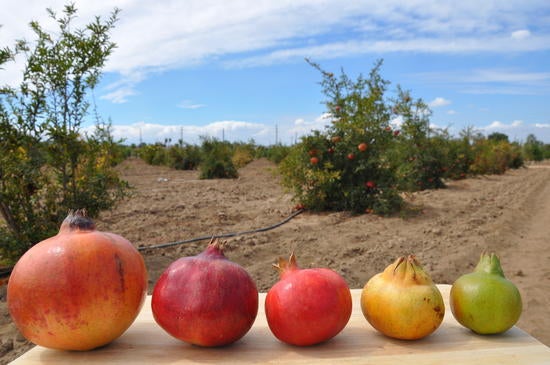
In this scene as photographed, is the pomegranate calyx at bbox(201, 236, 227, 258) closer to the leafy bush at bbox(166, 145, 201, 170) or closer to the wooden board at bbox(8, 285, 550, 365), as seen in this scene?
the wooden board at bbox(8, 285, 550, 365)

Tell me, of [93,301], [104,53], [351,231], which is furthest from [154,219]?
[93,301]

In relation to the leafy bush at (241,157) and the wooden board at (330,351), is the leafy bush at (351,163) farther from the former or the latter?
the leafy bush at (241,157)

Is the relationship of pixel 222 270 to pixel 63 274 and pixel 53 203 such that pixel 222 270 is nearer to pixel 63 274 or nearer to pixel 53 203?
pixel 63 274

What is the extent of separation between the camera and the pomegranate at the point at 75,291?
1.22 meters

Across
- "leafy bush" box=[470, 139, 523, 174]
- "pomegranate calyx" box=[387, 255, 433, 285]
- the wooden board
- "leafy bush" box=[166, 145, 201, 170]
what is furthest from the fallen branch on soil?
"leafy bush" box=[166, 145, 201, 170]

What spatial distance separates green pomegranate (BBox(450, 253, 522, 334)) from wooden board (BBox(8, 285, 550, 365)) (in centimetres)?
4

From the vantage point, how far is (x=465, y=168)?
57.0 ft

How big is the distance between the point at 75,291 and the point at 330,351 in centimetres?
66

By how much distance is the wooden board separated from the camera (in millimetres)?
1259

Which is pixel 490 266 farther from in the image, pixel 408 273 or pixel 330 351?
pixel 330 351

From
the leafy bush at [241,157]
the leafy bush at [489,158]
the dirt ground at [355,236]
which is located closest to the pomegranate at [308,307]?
the dirt ground at [355,236]

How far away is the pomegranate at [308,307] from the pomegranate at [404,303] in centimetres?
9

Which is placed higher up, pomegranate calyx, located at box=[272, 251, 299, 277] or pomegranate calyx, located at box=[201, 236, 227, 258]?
pomegranate calyx, located at box=[201, 236, 227, 258]

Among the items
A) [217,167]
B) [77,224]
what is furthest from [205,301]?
[217,167]
